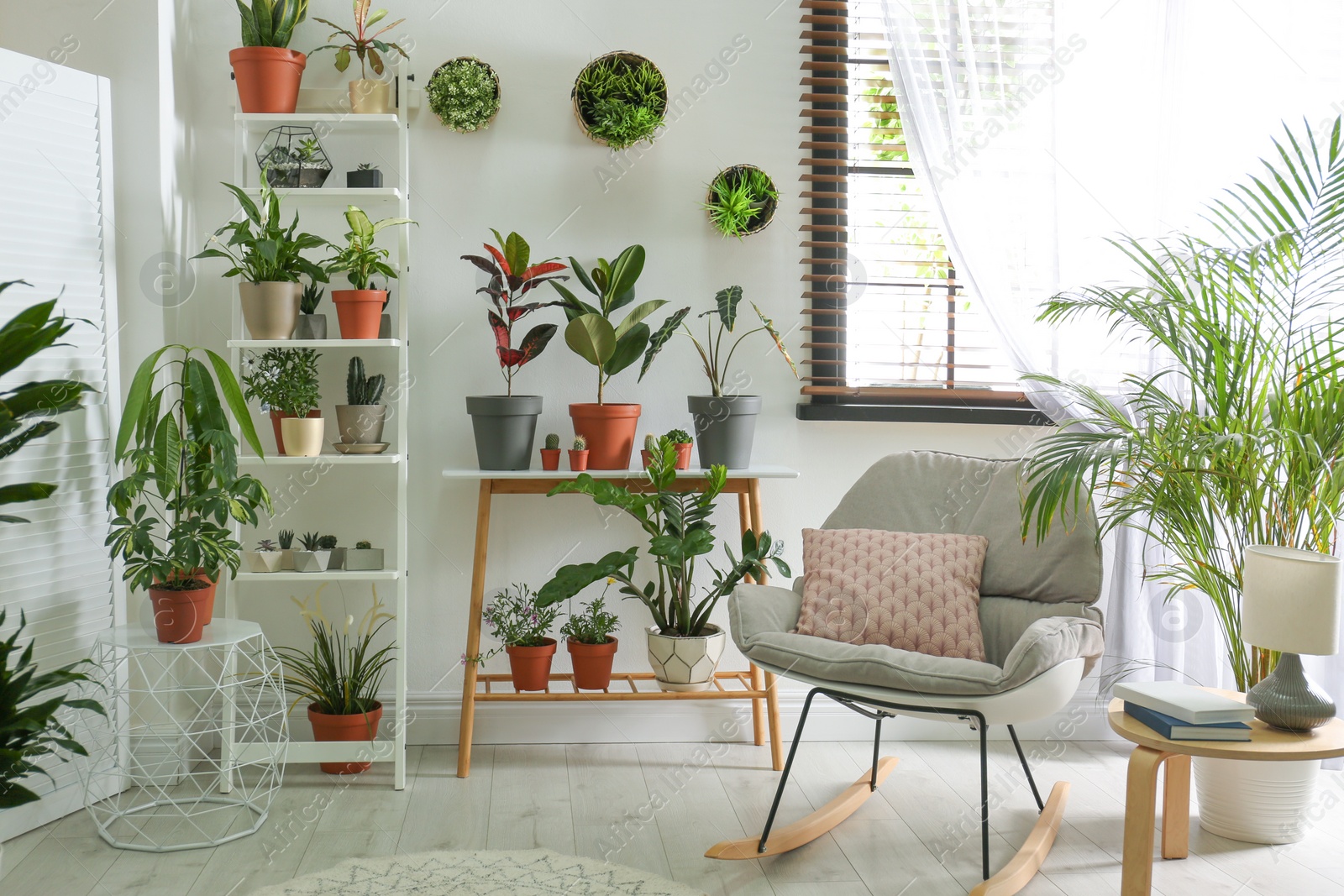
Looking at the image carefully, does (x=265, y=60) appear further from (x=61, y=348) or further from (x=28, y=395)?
(x=28, y=395)

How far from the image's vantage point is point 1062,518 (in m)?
2.22

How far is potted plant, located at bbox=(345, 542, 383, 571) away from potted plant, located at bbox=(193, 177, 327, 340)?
23.5 inches

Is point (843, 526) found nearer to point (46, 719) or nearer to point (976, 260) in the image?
point (976, 260)

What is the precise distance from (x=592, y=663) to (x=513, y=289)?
3.45 feet

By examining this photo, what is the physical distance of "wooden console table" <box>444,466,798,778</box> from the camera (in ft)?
8.82

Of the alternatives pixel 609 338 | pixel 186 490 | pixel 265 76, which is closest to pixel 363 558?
pixel 186 490

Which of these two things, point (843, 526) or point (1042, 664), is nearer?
point (1042, 664)

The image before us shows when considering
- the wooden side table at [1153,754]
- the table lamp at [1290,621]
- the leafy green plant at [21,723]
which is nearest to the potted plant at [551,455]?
the leafy green plant at [21,723]

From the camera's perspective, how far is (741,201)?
284 centimetres

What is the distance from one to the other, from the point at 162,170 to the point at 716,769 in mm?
2228

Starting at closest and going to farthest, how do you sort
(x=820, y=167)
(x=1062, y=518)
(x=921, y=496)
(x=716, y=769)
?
→ (x=1062, y=518), (x=921, y=496), (x=716, y=769), (x=820, y=167)

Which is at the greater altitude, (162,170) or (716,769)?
(162,170)

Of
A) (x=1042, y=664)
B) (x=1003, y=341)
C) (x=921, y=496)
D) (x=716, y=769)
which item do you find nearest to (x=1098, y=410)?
(x=1003, y=341)

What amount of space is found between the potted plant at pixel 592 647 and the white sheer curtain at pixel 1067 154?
142cm
